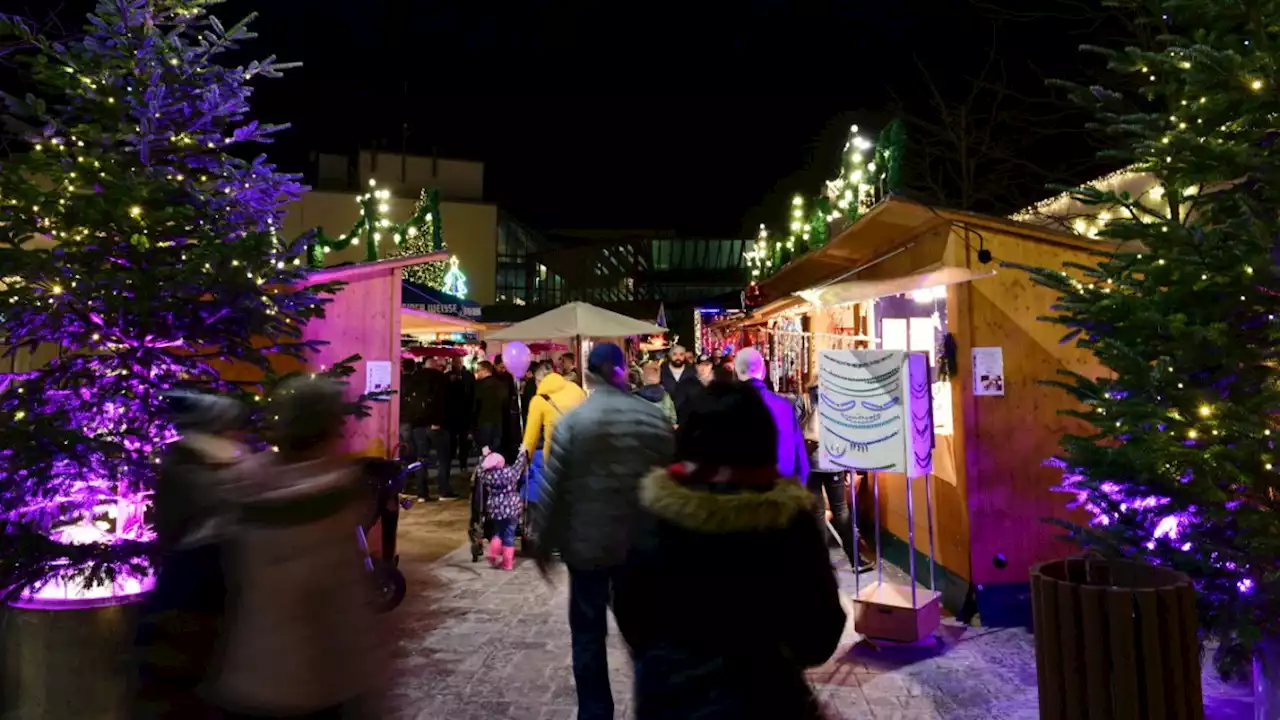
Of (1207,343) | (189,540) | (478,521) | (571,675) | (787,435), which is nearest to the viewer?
(189,540)

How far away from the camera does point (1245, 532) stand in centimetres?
388

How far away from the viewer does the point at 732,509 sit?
2.24 metres

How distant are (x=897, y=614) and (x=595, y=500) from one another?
10.5 feet

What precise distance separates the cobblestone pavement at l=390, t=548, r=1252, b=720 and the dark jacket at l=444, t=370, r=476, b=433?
583 centimetres

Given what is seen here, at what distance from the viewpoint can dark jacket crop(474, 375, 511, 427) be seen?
35.2ft

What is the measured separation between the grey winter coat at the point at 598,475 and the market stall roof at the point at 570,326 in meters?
6.26

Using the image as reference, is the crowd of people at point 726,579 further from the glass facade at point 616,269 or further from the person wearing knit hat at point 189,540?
the glass facade at point 616,269

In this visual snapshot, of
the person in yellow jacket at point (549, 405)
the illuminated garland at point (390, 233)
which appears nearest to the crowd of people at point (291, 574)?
the illuminated garland at point (390, 233)

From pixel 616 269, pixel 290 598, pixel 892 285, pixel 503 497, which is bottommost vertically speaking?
pixel 503 497

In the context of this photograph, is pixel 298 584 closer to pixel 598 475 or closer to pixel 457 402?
pixel 598 475

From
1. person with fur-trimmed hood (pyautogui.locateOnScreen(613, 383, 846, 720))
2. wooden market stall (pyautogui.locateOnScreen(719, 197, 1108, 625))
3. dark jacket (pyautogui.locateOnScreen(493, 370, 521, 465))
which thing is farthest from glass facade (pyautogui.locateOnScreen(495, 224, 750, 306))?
person with fur-trimmed hood (pyautogui.locateOnScreen(613, 383, 846, 720))

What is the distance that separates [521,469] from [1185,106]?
624 cm

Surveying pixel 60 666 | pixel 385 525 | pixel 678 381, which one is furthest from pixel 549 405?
pixel 678 381

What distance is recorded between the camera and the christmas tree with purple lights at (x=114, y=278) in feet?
14.4
